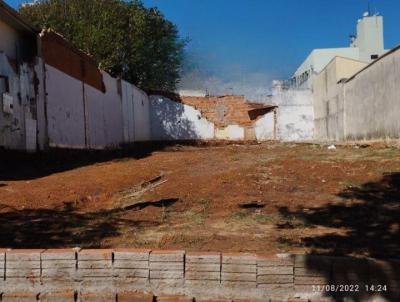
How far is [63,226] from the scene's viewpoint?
18.3ft

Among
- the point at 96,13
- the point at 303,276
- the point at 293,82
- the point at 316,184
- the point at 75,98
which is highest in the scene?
the point at 96,13

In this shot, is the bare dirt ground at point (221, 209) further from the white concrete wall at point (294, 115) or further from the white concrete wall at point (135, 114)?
the white concrete wall at point (294, 115)

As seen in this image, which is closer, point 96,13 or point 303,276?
point 303,276

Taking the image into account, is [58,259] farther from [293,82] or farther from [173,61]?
[293,82]

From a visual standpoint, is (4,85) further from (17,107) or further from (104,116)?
(104,116)

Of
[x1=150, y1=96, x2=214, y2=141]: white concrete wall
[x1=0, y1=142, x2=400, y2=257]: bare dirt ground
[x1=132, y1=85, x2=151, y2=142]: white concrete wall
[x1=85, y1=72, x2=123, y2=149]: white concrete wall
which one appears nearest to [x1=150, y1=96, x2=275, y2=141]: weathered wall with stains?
[x1=150, y1=96, x2=214, y2=141]: white concrete wall

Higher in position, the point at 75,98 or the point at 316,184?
the point at 75,98

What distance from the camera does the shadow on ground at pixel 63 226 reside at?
195 inches

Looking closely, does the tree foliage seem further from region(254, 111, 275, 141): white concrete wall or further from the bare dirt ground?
the bare dirt ground

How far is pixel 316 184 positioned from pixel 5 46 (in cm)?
788

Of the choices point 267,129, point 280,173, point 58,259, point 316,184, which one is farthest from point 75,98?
point 267,129

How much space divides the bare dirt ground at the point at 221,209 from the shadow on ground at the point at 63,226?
10mm

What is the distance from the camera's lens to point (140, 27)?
27.0 metres

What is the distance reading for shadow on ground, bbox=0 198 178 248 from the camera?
195 inches
